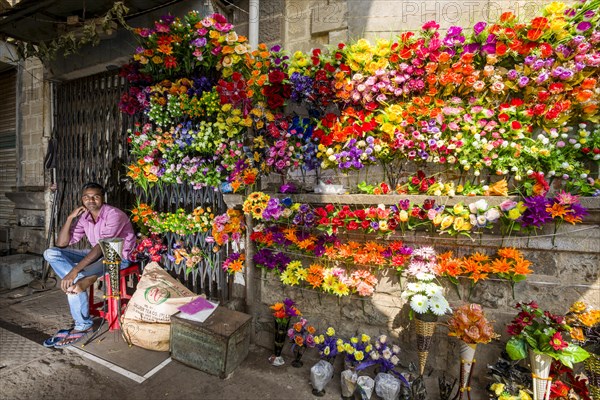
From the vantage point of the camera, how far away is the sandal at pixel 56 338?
136 inches

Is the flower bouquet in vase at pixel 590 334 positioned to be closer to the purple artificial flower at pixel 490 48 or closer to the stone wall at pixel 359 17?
the purple artificial flower at pixel 490 48

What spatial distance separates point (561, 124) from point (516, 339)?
6.12 ft

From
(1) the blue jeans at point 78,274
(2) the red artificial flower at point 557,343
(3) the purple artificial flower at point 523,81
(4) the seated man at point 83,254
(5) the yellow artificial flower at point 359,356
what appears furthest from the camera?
(1) the blue jeans at point 78,274

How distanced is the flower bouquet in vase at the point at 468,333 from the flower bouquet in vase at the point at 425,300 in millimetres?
147

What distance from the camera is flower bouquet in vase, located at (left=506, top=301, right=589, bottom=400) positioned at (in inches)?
87.9

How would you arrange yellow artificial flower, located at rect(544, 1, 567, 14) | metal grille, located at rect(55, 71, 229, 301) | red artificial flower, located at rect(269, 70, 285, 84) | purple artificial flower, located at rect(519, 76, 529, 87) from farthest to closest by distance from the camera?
1. metal grille, located at rect(55, 71, 229, 301)
2. red artificial flower, located at rect(269, 70, 285, 84)
3. purple artificial flower, located at rect(519, 76, 529, 87)
4. yellow artificial flower, located at rect(544, 1, 567, 14)

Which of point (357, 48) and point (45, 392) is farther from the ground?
point (357, 48)

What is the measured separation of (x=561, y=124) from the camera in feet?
8.54

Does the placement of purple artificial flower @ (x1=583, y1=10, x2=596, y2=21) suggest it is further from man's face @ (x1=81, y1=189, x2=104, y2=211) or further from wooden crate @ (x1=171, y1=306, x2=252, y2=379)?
man's face @ (x1=81, y1=189, x2=104, y2=211)

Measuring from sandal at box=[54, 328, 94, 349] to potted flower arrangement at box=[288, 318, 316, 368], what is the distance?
2.53 meters

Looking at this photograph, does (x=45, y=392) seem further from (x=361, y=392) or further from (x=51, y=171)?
(x=51, y=171)

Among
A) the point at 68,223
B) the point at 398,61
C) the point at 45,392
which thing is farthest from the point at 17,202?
the point at 398,61

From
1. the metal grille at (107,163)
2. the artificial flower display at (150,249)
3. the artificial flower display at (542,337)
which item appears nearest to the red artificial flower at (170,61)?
the metal grille at (107,163)

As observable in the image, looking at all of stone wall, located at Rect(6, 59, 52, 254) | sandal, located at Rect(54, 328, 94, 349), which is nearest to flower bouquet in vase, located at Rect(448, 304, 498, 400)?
sandal, located at Rect(54, 328, 94, 349)
